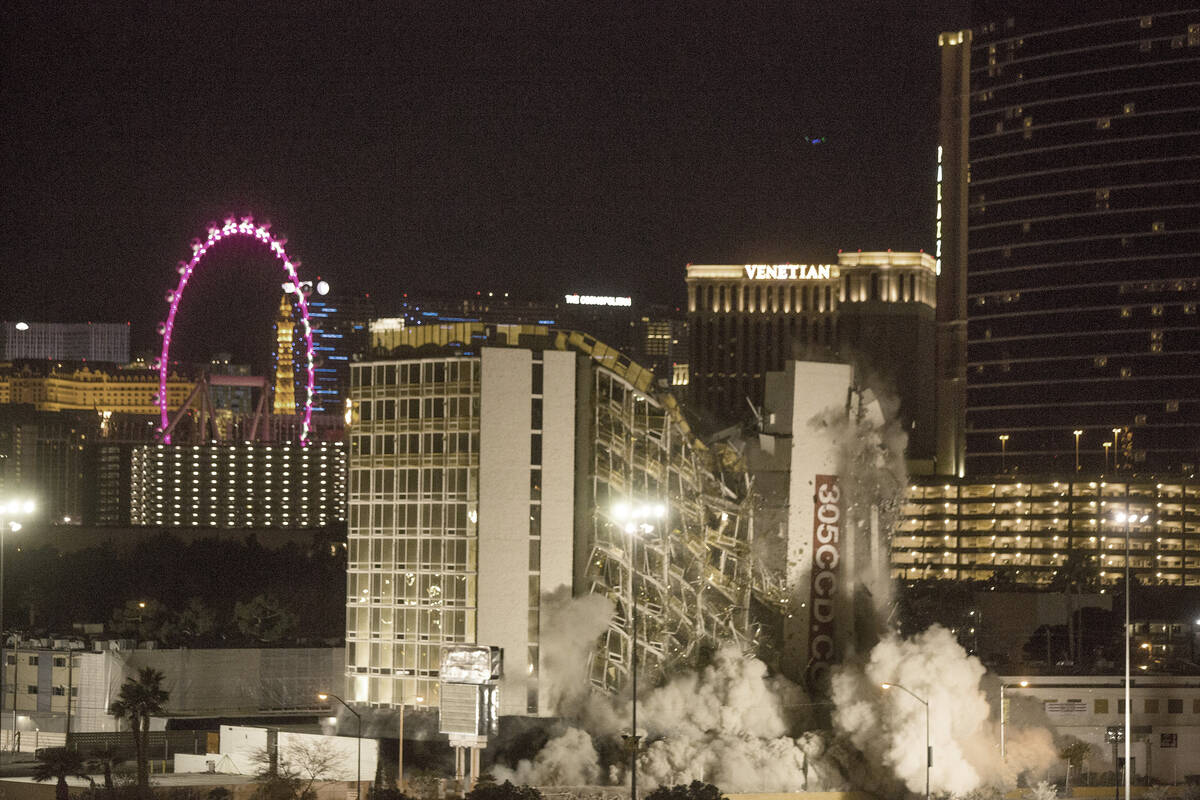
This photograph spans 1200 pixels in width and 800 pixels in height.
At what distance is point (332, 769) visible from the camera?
8131 cm

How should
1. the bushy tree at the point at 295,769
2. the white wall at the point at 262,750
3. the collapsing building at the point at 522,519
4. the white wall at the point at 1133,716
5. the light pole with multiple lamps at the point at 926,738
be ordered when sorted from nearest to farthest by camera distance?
the light pole with multiple lamps at the point at 926,738 < the bushy tree at the point at 295,769 < the white wall at the point at 262,750 < the collapsing building at the point at 522,519 < the white wall at the point at 1133,716

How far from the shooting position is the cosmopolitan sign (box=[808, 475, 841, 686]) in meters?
89.8

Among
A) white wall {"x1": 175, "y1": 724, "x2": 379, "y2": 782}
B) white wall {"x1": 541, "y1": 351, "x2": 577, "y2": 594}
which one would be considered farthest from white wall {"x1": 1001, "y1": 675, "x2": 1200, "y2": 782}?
white wall {"x1": 175, "y1": 724, "x2": 379, "y2": 782}

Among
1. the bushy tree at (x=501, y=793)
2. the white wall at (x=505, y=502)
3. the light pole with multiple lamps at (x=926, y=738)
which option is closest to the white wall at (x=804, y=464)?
the light pole with multiple lamps at (x=926, y=738)

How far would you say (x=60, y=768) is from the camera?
75438mm

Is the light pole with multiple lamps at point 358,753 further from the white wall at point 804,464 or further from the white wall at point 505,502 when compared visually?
the white wall at point 804,464

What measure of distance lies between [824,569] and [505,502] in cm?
1481

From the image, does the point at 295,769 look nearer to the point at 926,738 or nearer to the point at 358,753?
the point at 358,753

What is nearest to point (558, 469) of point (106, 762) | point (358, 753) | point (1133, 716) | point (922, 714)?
point (358, 753)

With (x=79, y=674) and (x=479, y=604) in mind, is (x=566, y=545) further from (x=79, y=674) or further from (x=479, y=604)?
(x=79, y=674)

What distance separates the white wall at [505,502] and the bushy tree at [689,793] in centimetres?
1488

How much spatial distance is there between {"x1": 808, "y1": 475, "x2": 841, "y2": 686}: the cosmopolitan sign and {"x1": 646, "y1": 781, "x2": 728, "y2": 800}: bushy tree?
2011 centimetres

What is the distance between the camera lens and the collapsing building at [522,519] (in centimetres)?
8456

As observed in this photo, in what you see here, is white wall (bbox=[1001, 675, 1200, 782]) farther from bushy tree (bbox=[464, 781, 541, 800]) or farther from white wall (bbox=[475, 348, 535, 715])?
bushy tree (bbox=[464, 781, 541, 800])
